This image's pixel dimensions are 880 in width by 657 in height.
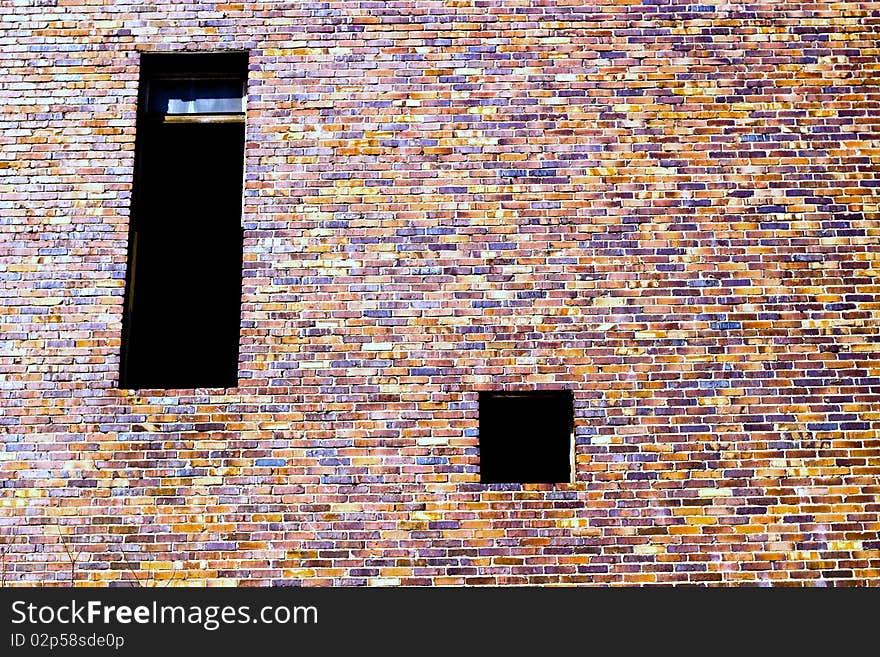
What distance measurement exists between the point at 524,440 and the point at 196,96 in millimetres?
4240

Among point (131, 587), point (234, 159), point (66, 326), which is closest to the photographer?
point (131, 587)

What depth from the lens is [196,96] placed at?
913cm

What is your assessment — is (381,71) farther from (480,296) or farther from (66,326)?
(66,326)

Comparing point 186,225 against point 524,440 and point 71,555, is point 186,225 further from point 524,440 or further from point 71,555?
point 524,440

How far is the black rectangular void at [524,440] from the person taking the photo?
26.9 ft

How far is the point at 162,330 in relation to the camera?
35.1ft

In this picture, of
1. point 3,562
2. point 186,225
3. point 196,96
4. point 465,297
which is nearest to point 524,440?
point 465,297

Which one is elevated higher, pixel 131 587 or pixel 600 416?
pixel 600 416

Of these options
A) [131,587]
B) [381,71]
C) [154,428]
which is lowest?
[131,587]

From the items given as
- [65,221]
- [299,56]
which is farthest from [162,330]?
Result: [299,56]

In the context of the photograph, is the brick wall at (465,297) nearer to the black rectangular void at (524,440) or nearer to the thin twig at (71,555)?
the thin twig at (71,555)

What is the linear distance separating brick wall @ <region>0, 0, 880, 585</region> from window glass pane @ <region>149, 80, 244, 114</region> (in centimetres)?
33

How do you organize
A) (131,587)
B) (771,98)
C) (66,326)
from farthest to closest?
(771,98)
(66,326)
(131,587)

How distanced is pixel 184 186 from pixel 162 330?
153 cm
